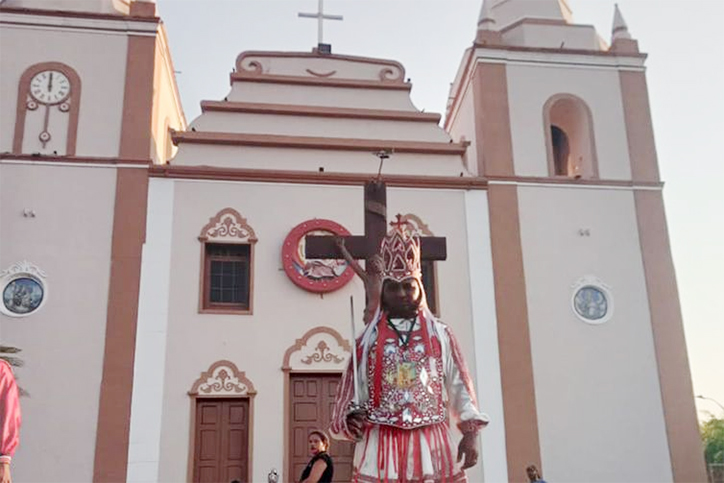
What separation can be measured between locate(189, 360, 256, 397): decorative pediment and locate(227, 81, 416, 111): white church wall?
15.7 ft

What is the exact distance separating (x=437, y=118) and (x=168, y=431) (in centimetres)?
700

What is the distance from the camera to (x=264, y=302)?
1259cm

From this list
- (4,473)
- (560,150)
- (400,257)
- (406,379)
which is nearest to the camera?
(4,473)

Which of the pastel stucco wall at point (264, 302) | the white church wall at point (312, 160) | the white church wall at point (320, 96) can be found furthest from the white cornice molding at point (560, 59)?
the pastel stucco wall at point (264, 302)

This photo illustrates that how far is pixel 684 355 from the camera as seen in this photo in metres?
13.3

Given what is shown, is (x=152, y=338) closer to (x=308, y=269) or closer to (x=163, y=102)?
(x=308, y=269)

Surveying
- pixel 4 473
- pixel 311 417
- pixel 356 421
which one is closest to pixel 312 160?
pixel 311 417

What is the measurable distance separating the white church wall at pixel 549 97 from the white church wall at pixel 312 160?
51.9 inches

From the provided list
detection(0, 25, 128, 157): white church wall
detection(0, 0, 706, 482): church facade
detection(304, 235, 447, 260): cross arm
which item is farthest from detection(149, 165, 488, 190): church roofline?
detection(304, 235, 447, 260): cross arm

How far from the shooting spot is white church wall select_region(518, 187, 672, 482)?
12594 millimetres

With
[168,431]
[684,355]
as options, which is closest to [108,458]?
[168,431]

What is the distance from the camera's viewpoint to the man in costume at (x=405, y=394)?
16.1 feet

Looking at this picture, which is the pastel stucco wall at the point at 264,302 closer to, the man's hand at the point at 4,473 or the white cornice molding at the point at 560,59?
the white cornice molding at the point at 560,59

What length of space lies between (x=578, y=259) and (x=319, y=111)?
5.15 meters
